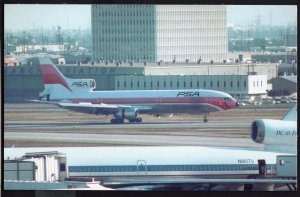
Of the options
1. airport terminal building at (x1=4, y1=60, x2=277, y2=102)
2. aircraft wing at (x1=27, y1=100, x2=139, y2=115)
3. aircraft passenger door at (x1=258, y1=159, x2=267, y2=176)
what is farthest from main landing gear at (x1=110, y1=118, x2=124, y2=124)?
aircraft passenger door at (x1=258, y1=159, x2=267, y2=176)

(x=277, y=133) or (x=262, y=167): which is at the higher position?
(x=277, y=133)

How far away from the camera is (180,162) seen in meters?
23.6

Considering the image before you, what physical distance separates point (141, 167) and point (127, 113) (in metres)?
4.71

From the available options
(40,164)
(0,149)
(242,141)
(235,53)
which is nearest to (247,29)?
(235,53)

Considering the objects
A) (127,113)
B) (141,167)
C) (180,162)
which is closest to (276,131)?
(180,162)

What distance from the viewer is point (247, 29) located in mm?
23938

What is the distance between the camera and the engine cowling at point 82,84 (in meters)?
26.3

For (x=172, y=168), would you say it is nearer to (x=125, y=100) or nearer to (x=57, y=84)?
(x=57, y=84)

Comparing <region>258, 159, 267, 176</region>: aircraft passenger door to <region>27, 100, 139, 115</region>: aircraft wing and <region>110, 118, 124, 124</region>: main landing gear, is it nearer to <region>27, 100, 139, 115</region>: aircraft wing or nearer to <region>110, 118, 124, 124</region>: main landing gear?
<region>110, 118, 124, 124</region>: main landing gear

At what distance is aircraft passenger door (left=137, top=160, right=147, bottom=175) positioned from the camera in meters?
23.4

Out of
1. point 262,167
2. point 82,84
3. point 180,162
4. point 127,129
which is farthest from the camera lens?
point 82,84

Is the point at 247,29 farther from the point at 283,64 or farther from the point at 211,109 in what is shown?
the point at 211,109

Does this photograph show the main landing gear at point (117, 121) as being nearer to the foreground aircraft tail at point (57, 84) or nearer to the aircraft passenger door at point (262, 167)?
the foreground aircraft tail at point (57, 84)

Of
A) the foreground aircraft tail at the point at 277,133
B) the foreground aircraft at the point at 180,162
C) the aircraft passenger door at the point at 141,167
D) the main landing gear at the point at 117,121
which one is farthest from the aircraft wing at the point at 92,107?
the foreground aircraft tail at the point at 277,133
